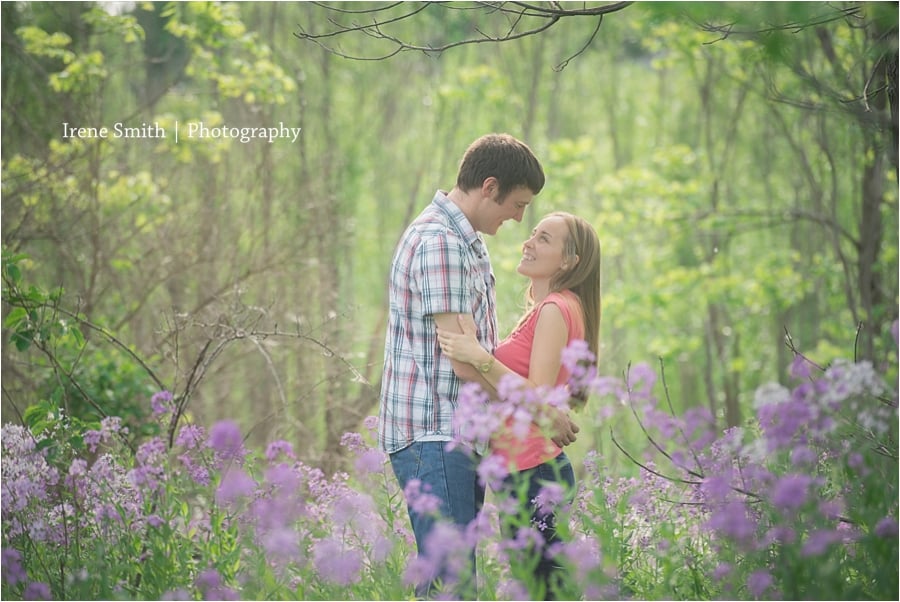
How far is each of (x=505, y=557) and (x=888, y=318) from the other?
5301 mm

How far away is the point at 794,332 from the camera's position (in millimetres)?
13391

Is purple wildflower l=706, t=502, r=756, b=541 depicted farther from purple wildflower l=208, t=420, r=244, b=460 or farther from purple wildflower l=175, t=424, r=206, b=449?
purple wildflower l=175, t=424, r=206, b=449

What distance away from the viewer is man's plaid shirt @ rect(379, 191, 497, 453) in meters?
2.74

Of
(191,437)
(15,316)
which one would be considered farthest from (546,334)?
(15,316)

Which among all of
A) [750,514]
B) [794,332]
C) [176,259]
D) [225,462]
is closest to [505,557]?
[750,514]

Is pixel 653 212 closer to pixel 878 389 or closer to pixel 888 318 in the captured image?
pixel 888 318

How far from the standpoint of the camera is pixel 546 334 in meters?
2.93

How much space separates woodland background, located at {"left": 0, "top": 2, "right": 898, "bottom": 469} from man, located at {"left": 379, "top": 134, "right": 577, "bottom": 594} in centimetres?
45

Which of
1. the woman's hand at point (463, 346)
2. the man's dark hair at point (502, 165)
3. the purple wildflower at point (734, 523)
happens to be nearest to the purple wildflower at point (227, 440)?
the woman's hand at point (463, 346)

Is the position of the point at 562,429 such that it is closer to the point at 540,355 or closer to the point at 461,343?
the point at 540,355

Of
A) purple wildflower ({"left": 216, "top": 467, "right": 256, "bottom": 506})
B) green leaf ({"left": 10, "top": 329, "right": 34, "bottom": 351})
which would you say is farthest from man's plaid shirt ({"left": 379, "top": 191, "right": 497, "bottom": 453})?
green leaf ({"left": 10, "top": 329, "right": 34, "bottom": 351})

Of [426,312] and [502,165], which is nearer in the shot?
[426,312]

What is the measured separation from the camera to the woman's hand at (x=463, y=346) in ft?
8.82

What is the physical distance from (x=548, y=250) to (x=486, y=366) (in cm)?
60
